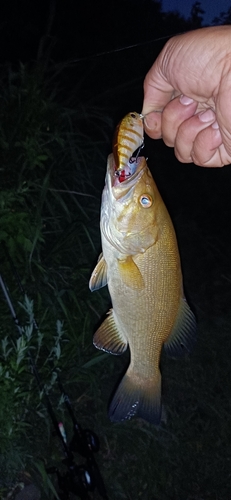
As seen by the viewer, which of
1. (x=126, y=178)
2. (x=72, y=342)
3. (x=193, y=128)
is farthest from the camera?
(x=72, y=342)

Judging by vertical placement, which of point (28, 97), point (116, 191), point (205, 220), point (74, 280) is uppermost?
point (116, 191)

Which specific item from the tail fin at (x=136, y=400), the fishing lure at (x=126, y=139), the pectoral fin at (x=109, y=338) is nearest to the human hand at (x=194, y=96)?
the fishing lure at (x=126, y=139)

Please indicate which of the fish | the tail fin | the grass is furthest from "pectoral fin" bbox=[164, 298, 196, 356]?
the grass

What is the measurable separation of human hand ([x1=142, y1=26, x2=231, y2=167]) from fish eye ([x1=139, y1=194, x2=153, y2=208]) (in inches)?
12.3

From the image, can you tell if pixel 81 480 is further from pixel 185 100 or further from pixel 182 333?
pixel 185 100

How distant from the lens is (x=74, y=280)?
13.1ft

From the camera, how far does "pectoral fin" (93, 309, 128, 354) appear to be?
181 centimetres

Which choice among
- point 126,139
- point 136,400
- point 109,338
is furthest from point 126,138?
point 136,400

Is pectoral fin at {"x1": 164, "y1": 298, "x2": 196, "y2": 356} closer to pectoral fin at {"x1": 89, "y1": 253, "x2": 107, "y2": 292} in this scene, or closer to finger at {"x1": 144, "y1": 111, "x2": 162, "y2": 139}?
pectoral fin at {"x1": 89, "y1": 253, "x2": 107, "y2": 292}

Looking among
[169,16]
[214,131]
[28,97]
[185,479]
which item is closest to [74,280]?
[28,97]

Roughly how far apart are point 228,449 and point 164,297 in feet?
11.1

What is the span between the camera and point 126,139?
1399 mm

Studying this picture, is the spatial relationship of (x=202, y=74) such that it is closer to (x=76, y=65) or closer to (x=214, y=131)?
(x=214, y=131)

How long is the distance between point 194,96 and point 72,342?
2.49 metres
